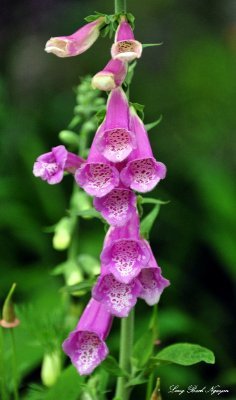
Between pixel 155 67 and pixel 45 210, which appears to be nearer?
pixel 45 210

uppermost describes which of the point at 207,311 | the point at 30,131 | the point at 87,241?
the point at 30,131

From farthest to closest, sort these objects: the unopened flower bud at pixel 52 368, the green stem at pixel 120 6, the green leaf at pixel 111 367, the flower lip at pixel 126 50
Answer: the unopened flower bud at pixel 52 368
the green leaf at pixel 111 367
the green stem at pixel 120 6
the flower lip at pixel 126 50

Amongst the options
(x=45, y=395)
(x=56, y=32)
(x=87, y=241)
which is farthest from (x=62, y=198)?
(x=45, y=395)

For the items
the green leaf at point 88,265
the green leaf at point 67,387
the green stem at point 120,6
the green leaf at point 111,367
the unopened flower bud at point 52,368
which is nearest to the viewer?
the green stem at point 120,6

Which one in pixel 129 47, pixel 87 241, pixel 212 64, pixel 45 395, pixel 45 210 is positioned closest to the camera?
pixel 129 47

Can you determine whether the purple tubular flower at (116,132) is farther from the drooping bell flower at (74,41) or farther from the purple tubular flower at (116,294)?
the purple tubular flower at (116,294)

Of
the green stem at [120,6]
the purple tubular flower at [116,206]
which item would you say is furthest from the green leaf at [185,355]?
the green stem at [120,6]

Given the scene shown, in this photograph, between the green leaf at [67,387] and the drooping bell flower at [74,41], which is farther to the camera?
the green leaf at [67,387]

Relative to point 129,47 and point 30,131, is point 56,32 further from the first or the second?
point 129,47
